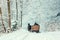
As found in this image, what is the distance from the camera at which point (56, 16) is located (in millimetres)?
6688

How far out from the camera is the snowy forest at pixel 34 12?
643 cm

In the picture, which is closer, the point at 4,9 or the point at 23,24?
the point at 23,24

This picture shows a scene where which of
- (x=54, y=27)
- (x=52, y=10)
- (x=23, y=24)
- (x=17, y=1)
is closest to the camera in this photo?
(x=54, y=27)

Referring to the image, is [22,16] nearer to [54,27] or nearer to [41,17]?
[41,17]

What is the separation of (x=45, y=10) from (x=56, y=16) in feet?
2.33

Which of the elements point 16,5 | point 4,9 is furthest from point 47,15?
point 4,9

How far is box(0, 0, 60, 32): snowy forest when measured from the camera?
253 inches

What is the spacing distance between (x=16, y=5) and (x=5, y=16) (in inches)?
39.2

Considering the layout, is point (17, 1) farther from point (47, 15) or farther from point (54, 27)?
point (54, 27)

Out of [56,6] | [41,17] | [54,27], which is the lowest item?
[54,27]

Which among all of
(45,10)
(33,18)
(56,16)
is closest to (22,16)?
(33,18)

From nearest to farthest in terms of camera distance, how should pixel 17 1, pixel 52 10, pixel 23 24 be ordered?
pixel 23 24 → pixel 52 10 → pixel 17 1

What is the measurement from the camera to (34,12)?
23.5 feet

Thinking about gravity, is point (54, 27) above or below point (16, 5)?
below
